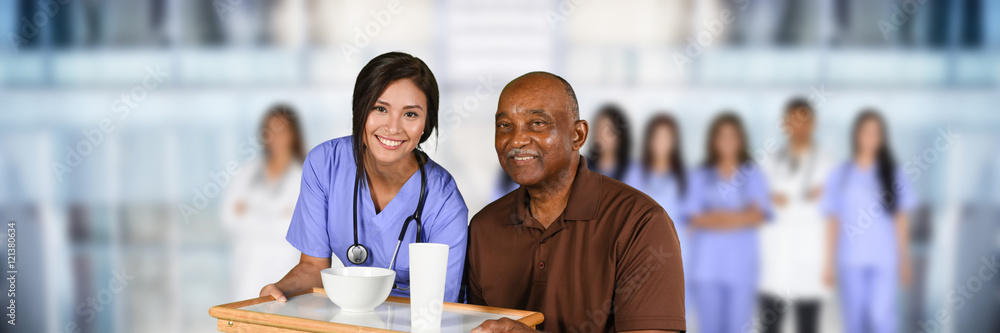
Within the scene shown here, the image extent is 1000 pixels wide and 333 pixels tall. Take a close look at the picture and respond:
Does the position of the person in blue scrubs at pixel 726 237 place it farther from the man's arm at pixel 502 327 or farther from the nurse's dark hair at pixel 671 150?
the man's arm at pixel 502 327

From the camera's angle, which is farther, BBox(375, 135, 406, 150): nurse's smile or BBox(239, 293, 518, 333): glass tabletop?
BBox(375, 135, 406, 150): nurse's smile

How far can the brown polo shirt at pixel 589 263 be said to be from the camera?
1860 millimetres

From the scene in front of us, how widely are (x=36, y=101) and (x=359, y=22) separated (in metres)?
1.94

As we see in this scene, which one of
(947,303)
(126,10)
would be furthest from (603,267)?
(126,10)

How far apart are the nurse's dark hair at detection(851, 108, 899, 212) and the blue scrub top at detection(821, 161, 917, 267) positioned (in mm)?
22

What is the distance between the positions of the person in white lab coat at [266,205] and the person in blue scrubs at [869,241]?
2.90 m

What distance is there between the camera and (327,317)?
1.58 m

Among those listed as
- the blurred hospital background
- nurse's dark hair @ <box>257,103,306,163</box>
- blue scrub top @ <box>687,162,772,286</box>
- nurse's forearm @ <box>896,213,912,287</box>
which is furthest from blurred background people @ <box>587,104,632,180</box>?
nurse's dark hair @ <box>257,103,306,163</box>

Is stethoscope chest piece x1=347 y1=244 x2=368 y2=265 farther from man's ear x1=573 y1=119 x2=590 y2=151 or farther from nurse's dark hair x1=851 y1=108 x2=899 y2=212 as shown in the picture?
nurse's dark hair x1=851 y1=108 x2=899 y2=212

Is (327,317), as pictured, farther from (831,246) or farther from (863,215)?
(863,215)

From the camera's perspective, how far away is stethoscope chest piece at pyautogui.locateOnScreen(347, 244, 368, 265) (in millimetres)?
2143

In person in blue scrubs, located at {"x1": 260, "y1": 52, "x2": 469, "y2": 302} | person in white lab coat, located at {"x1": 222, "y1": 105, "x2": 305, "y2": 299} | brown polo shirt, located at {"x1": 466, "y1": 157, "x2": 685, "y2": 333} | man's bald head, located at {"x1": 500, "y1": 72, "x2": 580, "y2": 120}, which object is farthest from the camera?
person in white lab coat, located at {"x1": 222, "y1": 105, "x2": 305, "y2": 299}

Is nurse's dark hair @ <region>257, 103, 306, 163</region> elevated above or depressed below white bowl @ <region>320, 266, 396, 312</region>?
A: above

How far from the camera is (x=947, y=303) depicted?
4246 millimetres
